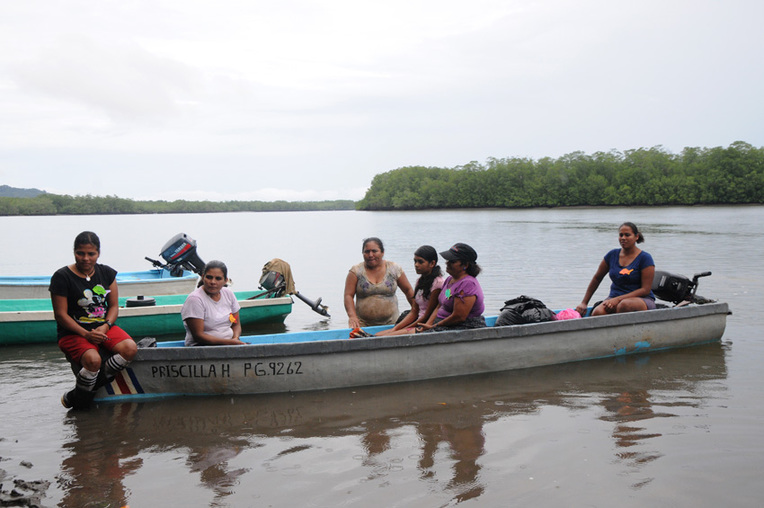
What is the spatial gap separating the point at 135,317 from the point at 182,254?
2394mm

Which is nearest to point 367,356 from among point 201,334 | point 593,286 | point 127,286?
point 201,334

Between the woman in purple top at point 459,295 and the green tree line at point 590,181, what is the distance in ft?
341

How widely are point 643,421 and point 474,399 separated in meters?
1.66

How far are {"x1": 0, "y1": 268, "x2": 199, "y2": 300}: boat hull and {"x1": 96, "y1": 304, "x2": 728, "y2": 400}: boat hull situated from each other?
608 cm

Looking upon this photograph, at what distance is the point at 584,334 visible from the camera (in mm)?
7906

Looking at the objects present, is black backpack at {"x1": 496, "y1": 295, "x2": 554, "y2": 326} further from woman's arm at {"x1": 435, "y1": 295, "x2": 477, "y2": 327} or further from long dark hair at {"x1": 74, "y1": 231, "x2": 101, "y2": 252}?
long dark hair at {"x1": 74, "y1": 231, "x2": 101, "y2": 252}

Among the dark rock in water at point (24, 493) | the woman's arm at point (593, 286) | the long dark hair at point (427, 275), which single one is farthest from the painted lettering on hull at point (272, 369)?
the woman's arm at point (593, 286)

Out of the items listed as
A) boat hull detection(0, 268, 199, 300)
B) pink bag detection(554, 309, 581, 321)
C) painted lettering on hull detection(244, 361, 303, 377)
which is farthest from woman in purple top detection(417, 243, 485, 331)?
boat hull detection(0, 268, 199, 300)

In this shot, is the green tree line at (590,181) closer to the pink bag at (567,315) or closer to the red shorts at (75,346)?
the pink bag at (567,315)

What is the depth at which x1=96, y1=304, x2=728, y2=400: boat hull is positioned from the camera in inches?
254

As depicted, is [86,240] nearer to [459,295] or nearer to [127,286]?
[459,295]

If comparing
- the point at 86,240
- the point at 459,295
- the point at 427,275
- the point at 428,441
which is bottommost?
the point at 428,441

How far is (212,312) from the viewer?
651 centimetres

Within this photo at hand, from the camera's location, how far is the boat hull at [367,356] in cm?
645
